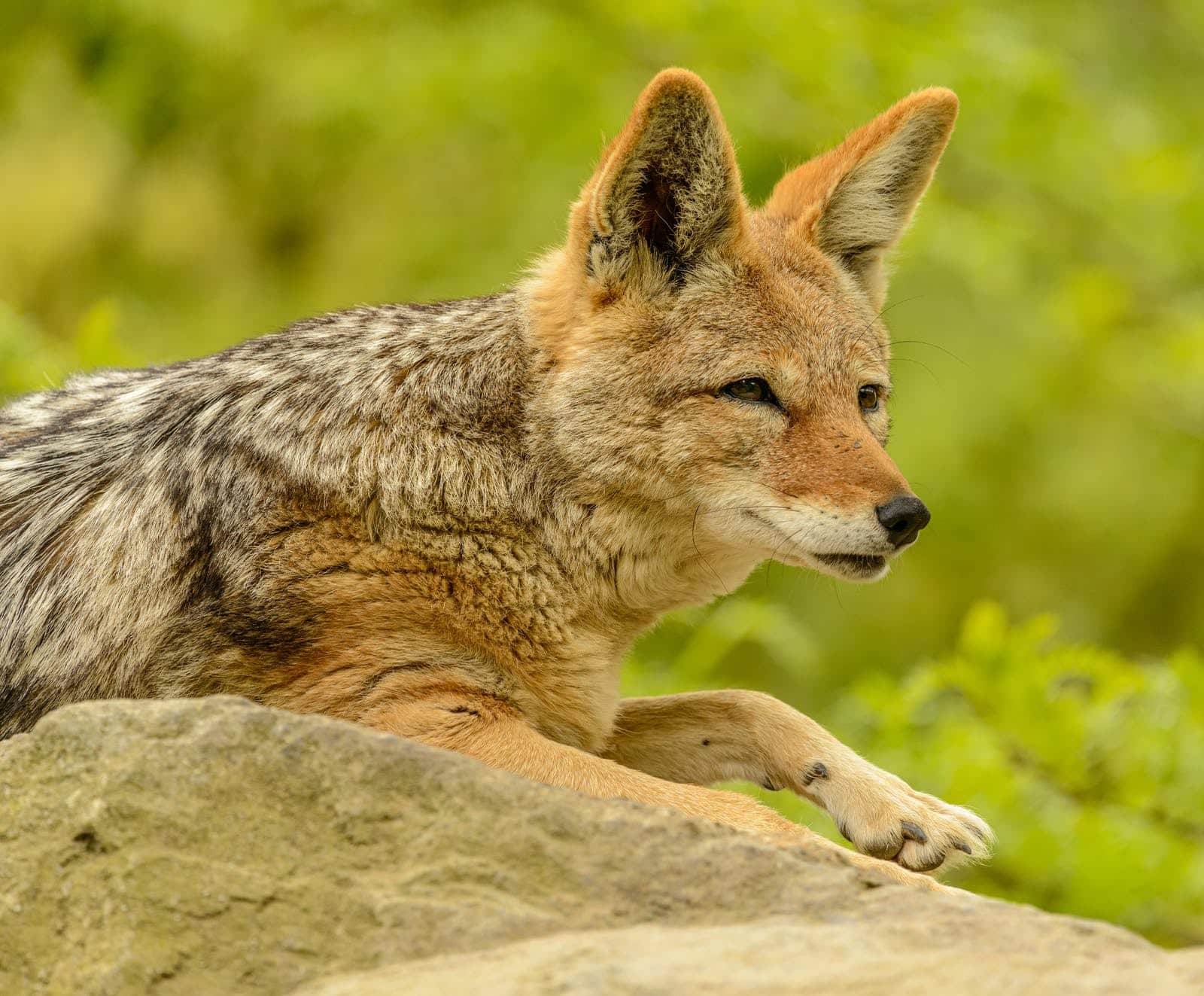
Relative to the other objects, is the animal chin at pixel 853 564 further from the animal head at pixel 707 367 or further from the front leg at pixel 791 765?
the front leg at pixel 791 765

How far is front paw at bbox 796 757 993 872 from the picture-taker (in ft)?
15.0

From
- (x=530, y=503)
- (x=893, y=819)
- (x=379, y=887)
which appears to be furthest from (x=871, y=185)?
(x=379, y=887)

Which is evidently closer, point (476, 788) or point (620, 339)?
point (476, 788)

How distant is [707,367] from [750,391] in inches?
6.6

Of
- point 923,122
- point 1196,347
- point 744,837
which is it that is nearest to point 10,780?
point 744,837

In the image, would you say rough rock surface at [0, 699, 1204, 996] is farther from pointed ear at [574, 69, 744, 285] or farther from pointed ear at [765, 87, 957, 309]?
pointed ear at [765, 87, 957, 309]

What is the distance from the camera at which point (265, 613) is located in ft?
15.0

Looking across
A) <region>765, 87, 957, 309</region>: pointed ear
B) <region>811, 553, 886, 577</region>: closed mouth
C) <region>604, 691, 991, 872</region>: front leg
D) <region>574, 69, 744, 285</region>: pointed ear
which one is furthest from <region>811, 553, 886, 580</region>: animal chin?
<region>765, 87, 957, 309</region>: pointed ear

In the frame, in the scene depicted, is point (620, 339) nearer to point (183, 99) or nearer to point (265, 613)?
point (265, 613)

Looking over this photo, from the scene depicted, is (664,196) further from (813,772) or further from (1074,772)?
(1074,772)

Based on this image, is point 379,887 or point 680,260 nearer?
point 379,887

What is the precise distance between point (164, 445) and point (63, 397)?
1.13 metres

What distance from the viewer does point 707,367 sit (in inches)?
202

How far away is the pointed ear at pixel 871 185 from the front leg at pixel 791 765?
1.82 metres
